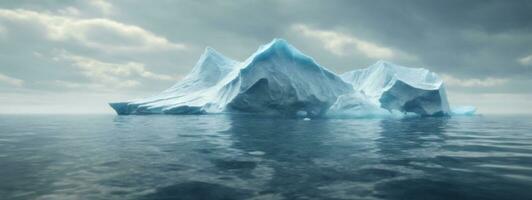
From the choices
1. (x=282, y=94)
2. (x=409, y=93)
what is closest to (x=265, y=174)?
(x=282, y=94)

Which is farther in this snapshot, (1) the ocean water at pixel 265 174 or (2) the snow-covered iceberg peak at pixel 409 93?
(2) the snow-covered iceberg peak at pixel 409 93

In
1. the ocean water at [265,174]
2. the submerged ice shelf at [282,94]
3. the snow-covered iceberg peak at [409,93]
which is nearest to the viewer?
the ocean water at [265,174]

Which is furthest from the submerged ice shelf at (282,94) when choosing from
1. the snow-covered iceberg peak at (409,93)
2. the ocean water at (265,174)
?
the ocean water at (265,174)

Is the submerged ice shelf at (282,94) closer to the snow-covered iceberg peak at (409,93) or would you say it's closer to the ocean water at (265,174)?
the snow-covered iceberg peak at (409,93)

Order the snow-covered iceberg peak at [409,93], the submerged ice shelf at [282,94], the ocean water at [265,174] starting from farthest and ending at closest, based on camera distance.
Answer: the snow-covered iceberg peak at [409,93]
the submerged ice shelf at [282,94]
the ocean water at [265,174]

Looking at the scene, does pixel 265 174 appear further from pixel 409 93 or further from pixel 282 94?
pixel 409 93

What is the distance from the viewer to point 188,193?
5938 millimetres

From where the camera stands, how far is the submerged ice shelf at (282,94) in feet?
139

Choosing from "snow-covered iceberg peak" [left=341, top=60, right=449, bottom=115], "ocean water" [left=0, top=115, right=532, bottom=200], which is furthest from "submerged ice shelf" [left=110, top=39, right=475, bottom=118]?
"ocean water" [left=0, top=115, right=532, bottom=200]

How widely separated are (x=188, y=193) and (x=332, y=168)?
12.5 feet

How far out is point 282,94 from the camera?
42969 millimetres

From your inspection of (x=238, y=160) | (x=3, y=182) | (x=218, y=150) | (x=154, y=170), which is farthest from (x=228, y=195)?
(x=218, y=150)

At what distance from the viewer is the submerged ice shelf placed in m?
42.4

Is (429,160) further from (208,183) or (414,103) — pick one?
(414,103)
